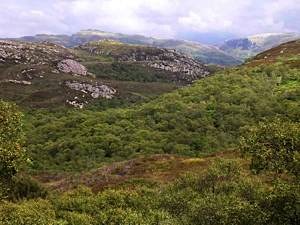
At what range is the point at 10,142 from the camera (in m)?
39.3

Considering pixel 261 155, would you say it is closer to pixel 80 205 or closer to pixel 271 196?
pixel 271 196

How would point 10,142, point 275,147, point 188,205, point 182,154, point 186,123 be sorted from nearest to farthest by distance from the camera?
point 275,147, point 10,142, point 188,205, point 182,154, point 186,123

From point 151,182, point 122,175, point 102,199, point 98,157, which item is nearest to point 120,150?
point 98,157

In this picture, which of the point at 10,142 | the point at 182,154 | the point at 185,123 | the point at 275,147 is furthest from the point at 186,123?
the point at 10,142

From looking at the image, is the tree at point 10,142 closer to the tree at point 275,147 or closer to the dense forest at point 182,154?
the dense forest at point 182,154

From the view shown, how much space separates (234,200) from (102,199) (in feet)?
61.3

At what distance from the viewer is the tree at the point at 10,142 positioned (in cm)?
3644

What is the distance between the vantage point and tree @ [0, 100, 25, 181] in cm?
3644

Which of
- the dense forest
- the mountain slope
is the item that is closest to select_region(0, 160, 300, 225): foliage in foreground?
the dense forest

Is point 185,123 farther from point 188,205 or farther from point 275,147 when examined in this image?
point 275,147

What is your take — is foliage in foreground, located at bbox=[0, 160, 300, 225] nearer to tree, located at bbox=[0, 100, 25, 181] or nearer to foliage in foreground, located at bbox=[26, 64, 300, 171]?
tree, located at bbox=[0, 100, 25, 181]

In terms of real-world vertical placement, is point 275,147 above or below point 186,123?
above

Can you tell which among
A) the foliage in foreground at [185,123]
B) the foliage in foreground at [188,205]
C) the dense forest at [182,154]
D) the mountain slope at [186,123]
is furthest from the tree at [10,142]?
the mountain slope at [186,123]

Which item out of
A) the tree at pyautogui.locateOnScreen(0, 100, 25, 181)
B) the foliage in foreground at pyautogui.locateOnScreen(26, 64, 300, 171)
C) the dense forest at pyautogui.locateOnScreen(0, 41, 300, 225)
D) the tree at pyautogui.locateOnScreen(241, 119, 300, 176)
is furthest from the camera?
the foliage in foreground at pyautogui.locateOnScreen(26, 64, 300, 171)
